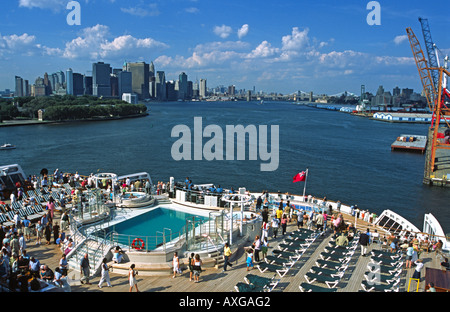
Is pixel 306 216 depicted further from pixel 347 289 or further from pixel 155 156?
pixel 155 156

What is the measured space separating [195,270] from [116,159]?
37868 millimetres

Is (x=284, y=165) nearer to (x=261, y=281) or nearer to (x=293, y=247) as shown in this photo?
(x=293, y=247)

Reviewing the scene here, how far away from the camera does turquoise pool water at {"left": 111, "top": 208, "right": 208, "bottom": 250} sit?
11877 mm

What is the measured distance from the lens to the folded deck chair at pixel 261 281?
8.33m

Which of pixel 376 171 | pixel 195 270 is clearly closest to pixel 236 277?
pixel 195 270

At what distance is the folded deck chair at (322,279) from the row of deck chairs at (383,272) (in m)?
0.64

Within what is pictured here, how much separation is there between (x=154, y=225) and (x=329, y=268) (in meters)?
6.41

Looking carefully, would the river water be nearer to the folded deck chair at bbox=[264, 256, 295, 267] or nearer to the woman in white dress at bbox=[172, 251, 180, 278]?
the folded deck chair at bbox=[264, 256, 295, 267]

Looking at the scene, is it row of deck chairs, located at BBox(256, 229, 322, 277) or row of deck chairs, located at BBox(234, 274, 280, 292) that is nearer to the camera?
row of deck chairs, located at BBox(234, 274, 280, 292)

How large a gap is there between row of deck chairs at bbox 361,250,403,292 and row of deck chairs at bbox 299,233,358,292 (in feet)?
1.89

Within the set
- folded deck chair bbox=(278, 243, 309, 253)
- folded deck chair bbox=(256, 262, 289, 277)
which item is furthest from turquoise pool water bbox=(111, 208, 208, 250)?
folded deck chair bbox=(256, 262, 289, 277)

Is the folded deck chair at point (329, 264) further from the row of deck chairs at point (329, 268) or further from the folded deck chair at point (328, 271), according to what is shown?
the folded deck chair at point (328, 271)

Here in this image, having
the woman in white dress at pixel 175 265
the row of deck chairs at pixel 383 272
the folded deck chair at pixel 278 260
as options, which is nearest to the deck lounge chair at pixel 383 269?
the row of deck chairs at pixel 383 272

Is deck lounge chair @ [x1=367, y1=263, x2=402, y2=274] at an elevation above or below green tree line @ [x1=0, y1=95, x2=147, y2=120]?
below
